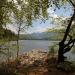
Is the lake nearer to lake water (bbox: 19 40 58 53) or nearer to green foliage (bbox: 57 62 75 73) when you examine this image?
lake water (bbox: 19 40 58 53)

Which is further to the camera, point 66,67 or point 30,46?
point 30,46

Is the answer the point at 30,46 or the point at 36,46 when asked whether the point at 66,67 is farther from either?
the point at 36,46

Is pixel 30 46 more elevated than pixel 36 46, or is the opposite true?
pixel 30 46

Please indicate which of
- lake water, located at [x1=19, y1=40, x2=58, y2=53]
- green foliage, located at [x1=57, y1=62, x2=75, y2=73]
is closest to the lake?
lake water, located at [x1=19, y1=40, x2=58, y2=53]

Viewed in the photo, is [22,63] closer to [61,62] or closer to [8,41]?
[61,62]

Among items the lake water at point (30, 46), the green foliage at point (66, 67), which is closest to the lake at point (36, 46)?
the lake water at point (30, 46)

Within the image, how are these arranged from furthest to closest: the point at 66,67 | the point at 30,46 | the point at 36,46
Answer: the point at 36,46, the point at 30,46, the point at 66,67

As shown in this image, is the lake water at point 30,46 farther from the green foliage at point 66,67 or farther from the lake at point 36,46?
the green foliage at point 66,67

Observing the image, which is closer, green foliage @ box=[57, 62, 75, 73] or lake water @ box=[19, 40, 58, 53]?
green foliage @ box=[57, 62, 75, 73]

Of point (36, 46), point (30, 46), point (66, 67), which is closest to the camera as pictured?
point (66, 67)

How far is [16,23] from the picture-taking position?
22.8m

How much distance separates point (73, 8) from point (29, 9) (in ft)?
18.9

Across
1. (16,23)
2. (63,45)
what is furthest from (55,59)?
(16,23)

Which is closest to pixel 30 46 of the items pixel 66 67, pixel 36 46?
pixel 36 46
